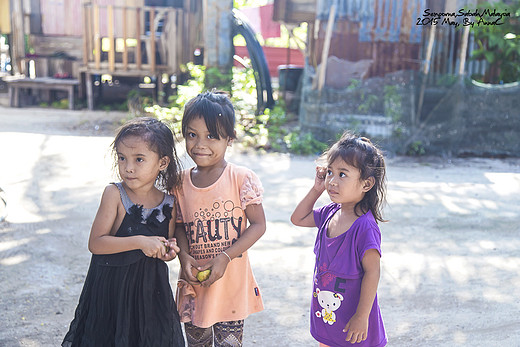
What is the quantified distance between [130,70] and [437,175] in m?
7.13

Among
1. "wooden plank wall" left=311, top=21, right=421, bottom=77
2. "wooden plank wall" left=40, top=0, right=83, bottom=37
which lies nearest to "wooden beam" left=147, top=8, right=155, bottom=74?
"wooden plank wall" left=40, top=0, right=83, bottom=37

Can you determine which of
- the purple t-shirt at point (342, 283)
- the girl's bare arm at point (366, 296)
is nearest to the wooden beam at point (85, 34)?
the purple t-shirt at point (342, 283)

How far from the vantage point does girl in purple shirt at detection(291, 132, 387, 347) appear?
202cm

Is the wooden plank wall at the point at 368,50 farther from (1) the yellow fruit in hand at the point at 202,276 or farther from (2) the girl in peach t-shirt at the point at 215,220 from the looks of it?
(1) the yellow fruit in hand at the point at 202,276

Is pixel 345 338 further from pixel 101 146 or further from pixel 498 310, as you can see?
pixel 101 146

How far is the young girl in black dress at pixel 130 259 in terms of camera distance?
2.06 m

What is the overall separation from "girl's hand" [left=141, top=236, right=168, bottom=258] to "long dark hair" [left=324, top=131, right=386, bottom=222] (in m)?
0.72

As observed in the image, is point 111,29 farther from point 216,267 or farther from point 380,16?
point 216,267

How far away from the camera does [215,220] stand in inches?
88.7

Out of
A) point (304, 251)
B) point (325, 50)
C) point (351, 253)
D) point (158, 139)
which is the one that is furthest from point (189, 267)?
point (325, 50)

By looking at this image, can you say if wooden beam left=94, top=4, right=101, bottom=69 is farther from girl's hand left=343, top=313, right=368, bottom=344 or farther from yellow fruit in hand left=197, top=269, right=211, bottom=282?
girl's hand left=343, top=313, right=368, bottom=344

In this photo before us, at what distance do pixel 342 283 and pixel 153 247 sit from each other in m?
0.72

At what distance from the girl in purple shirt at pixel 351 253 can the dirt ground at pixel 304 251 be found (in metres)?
0.86

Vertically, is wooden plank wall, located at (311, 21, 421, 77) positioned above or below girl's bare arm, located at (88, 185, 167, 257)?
above
